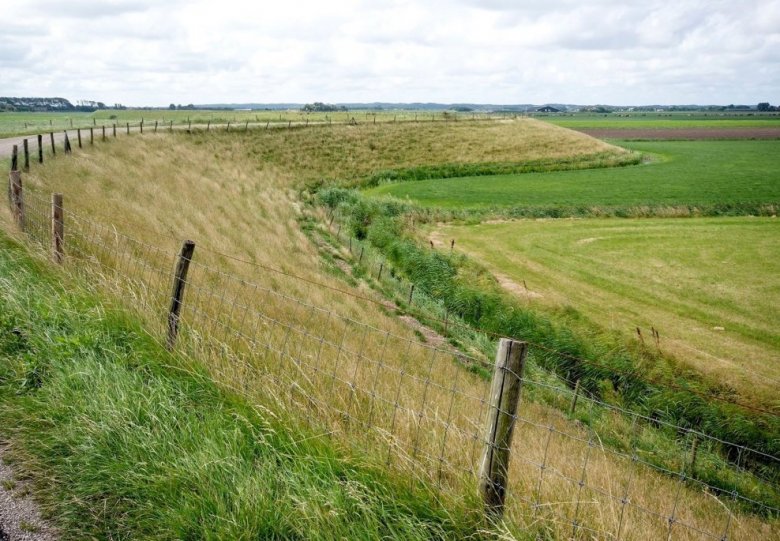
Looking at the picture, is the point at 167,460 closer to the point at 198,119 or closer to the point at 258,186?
the point at 258,186

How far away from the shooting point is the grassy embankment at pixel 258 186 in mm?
14359

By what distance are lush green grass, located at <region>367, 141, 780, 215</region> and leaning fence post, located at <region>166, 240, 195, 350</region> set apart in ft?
106

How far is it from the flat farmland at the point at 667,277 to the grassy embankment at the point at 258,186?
612cm

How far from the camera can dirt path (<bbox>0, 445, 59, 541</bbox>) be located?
3961mm

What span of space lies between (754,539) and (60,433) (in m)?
6.74

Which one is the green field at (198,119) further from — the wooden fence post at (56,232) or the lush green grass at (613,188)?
the wooden fence post at (56,232)

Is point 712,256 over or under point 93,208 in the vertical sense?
under

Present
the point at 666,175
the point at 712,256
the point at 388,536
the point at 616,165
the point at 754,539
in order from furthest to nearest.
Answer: the point at 616,165 < the point at 666,175 < the point at 712,256 < the point at 754,539 < the point at 388,536

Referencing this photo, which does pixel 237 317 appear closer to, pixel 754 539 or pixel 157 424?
pixel 157 424

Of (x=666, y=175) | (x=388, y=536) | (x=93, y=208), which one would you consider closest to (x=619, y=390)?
(x=388, y=536)

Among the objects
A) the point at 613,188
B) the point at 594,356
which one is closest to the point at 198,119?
the point at 613,188

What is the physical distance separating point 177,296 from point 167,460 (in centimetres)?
242

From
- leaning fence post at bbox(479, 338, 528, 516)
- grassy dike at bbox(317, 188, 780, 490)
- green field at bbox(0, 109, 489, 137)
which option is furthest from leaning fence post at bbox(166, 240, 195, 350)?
green field at bbox(0, 109, 489, 137)

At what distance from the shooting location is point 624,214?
119 ft
